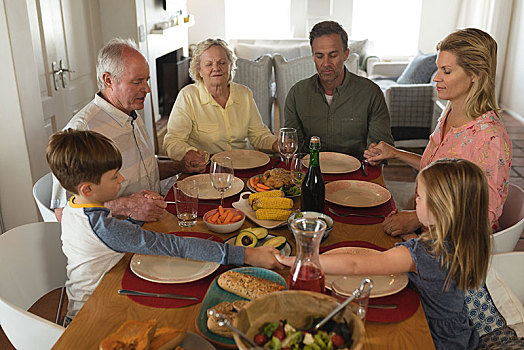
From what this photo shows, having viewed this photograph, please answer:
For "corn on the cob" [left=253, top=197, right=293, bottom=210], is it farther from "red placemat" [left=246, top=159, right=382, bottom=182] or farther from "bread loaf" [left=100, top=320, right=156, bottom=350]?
"bread loaf" [left=100, top=320, right=156, bottom=350]

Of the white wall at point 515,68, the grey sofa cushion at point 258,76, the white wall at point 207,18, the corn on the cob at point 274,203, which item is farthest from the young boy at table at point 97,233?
the white wall at point 207,18

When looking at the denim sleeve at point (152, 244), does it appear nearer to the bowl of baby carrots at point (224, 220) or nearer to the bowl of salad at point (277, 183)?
the bowl of baby carrots at point (224, 220)

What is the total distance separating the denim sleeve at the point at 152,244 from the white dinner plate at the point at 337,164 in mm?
919

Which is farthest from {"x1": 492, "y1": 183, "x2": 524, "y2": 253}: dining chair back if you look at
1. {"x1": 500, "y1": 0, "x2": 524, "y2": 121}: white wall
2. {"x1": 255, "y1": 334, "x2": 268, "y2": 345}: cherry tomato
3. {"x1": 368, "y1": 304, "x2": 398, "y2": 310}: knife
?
{"x1": 500, "y1": 0, "x2": 524, "y2": 121}: white wall

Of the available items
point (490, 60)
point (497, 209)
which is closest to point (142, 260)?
point (497, 209)

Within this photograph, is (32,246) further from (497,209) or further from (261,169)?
(497,209)

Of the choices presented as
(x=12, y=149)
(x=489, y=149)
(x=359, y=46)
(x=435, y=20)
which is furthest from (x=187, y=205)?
(x=435, y=20)

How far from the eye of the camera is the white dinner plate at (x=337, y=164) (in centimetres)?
221

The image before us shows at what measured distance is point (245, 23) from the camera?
7.72 metres

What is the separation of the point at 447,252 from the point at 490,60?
988mm

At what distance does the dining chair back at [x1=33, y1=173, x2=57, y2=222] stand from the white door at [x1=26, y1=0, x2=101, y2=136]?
110 cm

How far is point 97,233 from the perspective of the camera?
1.37m

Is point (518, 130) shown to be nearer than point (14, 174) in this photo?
No

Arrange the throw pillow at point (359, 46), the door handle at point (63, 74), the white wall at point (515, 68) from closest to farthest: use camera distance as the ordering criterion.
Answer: the door handle at point (63, 74) < the white wall at point (515, 68) < the throw pillow at point (359, 46)
